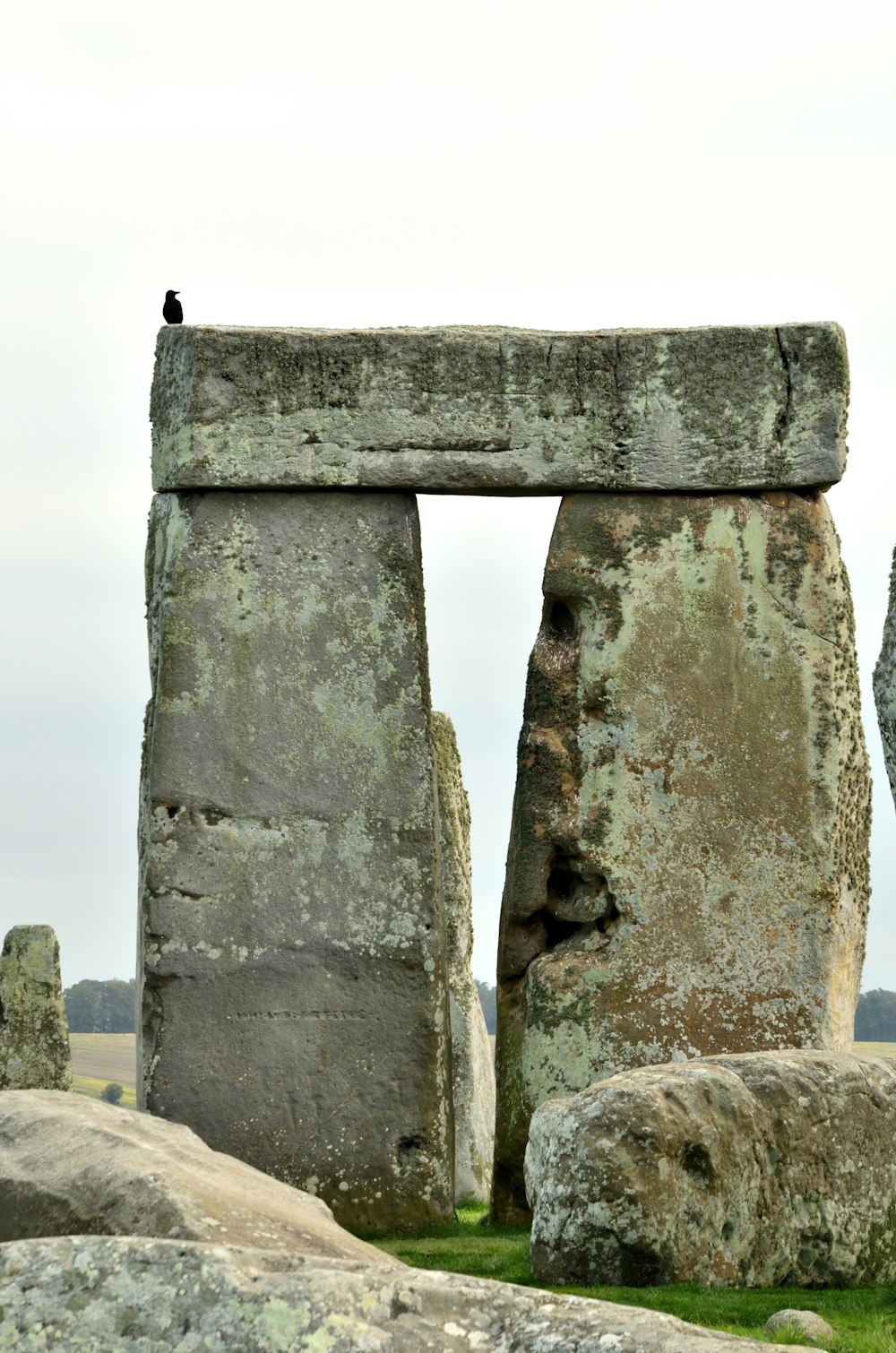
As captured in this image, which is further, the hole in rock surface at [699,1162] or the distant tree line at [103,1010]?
the distant tree line at [103,1010]

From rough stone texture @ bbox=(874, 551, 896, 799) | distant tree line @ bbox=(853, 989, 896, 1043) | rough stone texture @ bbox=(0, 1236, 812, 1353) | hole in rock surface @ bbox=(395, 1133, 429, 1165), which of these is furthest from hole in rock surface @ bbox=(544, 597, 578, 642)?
distant tree line @ bbox=(853, 989, 896, 1043)

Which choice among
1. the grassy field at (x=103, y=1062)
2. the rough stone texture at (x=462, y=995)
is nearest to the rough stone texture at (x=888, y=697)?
the rough stone texture at (x=462, y=995)

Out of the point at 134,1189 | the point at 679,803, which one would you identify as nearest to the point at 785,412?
the point at 679,803

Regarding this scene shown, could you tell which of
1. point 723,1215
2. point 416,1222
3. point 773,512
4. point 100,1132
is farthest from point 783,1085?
point 773,512

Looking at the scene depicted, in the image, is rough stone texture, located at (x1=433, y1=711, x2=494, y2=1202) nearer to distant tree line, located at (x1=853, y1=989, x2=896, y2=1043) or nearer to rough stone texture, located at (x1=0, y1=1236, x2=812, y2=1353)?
rough stone texture, located at (x1=0, y1=1236, x2=812, y2=1353)

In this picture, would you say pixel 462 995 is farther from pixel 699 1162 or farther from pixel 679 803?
pixel 699 1162

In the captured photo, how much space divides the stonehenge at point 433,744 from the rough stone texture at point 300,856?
15mm

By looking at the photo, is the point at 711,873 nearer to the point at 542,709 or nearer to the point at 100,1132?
the point at 542,709

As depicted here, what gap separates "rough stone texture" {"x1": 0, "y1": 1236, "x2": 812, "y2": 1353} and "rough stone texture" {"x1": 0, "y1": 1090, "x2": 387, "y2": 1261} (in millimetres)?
1839

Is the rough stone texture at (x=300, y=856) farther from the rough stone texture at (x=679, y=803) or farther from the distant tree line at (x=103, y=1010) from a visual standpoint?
the distant tree line at (x=103, y=1010)

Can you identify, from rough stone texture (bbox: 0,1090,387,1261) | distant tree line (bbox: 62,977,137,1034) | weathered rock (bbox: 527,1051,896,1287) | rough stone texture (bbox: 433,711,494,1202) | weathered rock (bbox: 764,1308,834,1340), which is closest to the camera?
rough stone texture (bbox: 0,1090,387,1261)

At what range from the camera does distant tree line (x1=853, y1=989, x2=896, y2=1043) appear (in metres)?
53.2

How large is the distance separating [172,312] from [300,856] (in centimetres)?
315

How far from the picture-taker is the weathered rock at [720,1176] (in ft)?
25.8
